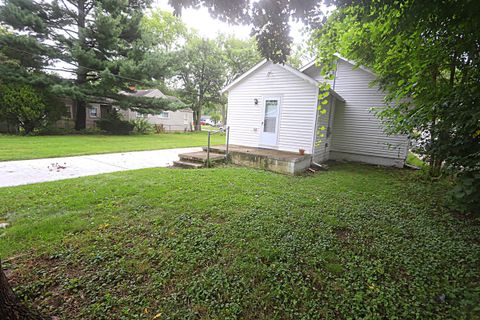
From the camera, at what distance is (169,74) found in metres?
15.4

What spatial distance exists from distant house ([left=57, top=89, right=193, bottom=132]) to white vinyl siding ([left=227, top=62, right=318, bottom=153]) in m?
9.74

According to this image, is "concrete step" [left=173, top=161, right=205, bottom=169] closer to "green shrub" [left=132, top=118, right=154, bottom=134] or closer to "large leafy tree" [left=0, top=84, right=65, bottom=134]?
"large leafy tree" [left=0, top=84, right=65, bottom=134]

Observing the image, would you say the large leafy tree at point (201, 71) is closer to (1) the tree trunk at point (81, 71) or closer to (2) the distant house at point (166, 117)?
(2) the distant house at point (166, 117)

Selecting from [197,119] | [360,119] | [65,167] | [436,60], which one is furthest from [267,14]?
[197,119]

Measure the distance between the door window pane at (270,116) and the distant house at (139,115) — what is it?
10826 millimetres

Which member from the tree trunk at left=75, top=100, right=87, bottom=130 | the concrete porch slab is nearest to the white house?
the concrete porch slab

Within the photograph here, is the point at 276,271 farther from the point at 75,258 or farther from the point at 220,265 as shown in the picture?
the point at 75,258

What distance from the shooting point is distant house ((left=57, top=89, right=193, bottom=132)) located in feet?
51.9

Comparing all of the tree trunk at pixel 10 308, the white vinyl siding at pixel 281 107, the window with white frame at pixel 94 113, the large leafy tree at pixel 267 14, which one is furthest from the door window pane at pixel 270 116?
the window with white frame at pixel 94 113

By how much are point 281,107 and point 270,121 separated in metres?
0.63

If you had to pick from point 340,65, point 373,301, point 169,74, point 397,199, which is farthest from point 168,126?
point 373,301

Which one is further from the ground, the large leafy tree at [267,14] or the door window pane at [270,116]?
the large leafy tree at [267,14]

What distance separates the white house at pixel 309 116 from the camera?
7531mm

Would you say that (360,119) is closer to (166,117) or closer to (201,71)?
(166,117)
